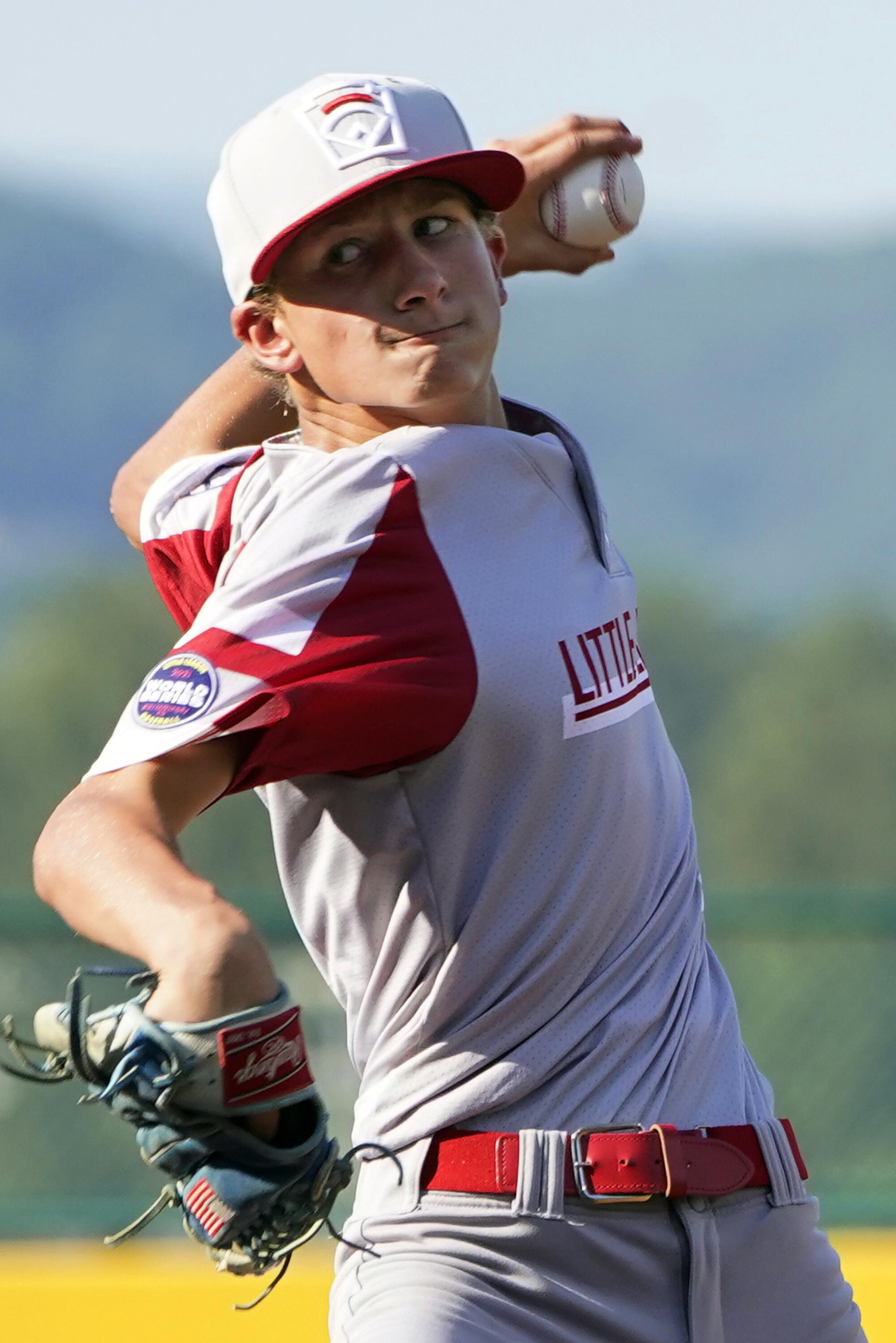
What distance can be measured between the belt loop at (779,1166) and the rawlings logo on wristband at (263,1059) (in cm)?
90

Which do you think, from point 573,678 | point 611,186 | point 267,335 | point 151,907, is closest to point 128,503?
point 267,335

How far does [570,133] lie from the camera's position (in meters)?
3.66

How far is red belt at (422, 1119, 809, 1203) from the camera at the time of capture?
9.69ft

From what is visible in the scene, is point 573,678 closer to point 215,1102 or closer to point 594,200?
point 215,1102

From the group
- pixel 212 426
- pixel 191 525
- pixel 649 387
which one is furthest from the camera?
pixel 649 387

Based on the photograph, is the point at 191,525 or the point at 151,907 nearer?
the point at 151,907

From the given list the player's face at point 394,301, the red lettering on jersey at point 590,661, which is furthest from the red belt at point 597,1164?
the player's face at point 394,301

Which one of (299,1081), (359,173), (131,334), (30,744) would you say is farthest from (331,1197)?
(131,334)

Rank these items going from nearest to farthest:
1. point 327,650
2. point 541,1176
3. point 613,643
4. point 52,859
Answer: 1. point 52,859
2. point 327,650
3. point 541,1176
4. point 613,643

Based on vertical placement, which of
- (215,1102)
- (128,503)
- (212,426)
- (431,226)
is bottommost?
(215,1102)

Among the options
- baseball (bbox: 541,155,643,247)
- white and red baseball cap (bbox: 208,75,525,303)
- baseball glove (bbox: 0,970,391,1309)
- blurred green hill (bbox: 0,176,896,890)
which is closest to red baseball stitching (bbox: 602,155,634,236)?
baseball (bbox: 541,155,643,247)

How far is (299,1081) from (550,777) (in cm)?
68

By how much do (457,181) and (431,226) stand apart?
0.28 feet

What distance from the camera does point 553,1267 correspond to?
2953 mm
